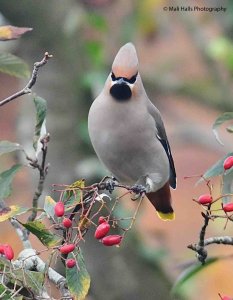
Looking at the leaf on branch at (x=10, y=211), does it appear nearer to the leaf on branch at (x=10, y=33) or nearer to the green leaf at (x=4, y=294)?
the green leaf at (x=4, y=294)

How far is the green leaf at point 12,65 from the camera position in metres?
2.49

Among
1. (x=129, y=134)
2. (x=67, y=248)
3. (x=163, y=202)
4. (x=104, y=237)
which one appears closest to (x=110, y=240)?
(x=104, y=237)

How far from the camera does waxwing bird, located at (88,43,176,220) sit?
2836 mm

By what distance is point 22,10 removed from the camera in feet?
14.0

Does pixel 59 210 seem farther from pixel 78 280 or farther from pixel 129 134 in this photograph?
pixel 129 134

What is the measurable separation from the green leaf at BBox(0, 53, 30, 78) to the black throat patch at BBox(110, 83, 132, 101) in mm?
342

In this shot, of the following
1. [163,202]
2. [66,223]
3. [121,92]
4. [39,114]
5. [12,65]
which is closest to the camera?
[66,223]

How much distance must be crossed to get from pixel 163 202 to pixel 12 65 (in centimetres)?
94

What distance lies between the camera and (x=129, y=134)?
287 cm

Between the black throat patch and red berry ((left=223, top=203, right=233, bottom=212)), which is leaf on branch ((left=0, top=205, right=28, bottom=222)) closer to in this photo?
red berry ((left=223, top=203, right=233, bottom=212))

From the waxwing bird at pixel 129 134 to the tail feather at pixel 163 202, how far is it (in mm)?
155

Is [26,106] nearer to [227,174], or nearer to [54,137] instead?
[54,137]

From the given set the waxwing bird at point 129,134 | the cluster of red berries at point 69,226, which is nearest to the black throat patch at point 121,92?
the waxwing bird at point 129,134

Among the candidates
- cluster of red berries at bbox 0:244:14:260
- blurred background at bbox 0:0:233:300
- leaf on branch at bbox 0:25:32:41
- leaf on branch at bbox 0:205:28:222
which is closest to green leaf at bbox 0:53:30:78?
leaf on branch at bbox 0:25:32:41
